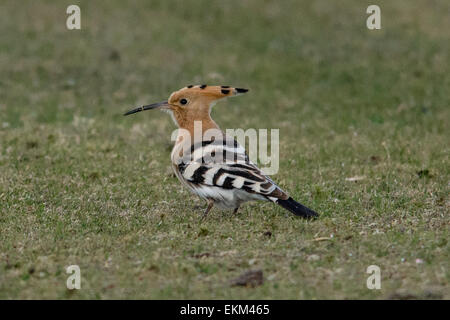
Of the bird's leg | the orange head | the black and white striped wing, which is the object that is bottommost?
the bird's leg

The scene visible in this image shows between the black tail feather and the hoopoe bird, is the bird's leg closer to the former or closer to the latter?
the hoopoe bird

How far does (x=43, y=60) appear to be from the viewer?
1468 cm

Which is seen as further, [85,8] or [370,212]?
[85,8]

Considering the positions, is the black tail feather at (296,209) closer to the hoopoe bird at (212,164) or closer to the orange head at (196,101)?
the hoopoe bird at (212,164)

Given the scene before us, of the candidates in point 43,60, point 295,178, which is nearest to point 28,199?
point 295,178

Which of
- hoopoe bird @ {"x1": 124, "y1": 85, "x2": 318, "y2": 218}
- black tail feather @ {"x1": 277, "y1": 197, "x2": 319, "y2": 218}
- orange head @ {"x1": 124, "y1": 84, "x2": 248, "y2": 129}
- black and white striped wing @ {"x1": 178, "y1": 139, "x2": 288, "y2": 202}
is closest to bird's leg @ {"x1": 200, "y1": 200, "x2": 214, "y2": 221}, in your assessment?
hoopoe bird @ {"x1": 124, "y1": 85, "x2": 318, "y2": 218}

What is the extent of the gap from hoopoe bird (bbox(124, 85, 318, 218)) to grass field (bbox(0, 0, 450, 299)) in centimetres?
27

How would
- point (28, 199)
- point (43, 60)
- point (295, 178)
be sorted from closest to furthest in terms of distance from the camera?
point (28, 199) → point (295, 178) → point (43, 60)

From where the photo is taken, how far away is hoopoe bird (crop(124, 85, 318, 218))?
6500 mm

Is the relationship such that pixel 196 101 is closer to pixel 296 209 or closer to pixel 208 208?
pixel 208 208

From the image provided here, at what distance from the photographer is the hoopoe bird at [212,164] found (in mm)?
6500

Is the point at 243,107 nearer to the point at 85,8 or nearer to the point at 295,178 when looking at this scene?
the point at 295,178

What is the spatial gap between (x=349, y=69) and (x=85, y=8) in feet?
21.8
